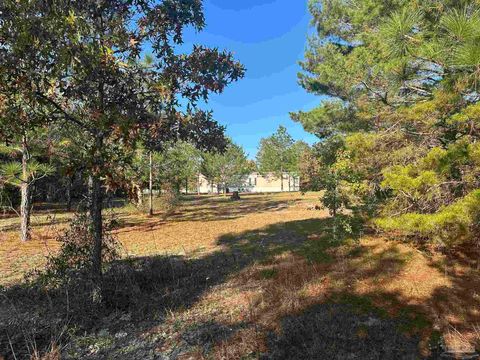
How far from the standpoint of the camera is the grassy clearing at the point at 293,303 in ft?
12.8

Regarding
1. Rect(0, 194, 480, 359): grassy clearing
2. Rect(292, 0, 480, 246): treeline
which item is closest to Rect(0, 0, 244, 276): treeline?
Rect(0, 194, 480, 359): grassy clearing

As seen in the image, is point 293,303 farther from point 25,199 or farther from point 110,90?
point 25,199

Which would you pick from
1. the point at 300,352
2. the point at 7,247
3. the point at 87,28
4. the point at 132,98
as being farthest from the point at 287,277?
the point at 7,247

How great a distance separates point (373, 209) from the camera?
7.74 metres

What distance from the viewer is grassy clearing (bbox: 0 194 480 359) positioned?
3.89 metres

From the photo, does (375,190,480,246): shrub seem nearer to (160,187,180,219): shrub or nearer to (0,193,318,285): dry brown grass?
(0,193,318,285): dry brown grass

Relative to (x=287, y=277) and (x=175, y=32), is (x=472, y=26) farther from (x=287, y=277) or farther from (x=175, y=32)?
(x=287, y=277)

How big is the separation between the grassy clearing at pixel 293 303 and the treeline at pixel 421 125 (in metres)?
0.98

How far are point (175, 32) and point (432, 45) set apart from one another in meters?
4.00

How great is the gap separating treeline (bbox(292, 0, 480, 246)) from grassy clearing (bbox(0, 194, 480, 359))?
975 mm

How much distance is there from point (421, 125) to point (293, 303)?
4039 mm

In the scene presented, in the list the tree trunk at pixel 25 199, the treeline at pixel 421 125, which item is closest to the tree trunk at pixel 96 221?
the treeline at pixel 421 125

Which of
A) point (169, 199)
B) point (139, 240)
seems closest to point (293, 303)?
point (139, 240)

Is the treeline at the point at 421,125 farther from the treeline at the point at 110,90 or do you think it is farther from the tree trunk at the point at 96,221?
the tree trunk at the point at 96,221
